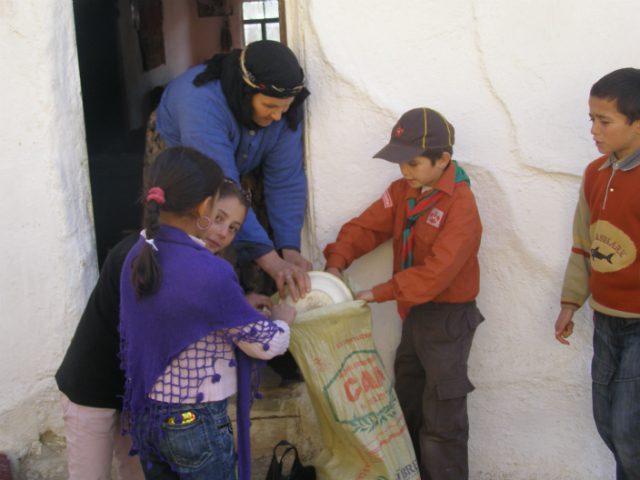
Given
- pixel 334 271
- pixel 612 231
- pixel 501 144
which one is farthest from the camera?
pixel 501 144

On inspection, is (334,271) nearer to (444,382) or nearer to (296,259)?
(296,259)

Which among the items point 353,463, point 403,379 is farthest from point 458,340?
point 353,463

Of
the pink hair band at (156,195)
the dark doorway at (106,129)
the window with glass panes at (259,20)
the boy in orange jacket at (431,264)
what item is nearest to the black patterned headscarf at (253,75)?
the boy in orange jacket at (431,264)

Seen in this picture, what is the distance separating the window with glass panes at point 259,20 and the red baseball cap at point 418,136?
6.41m

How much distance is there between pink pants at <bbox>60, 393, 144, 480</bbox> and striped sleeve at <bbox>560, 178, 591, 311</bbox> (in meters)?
1.78

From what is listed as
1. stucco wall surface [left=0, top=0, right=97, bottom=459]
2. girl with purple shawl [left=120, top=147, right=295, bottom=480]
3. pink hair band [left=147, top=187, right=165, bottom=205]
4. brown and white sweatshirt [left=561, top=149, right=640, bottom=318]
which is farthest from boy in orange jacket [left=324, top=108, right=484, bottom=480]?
stucco wall surface [left=0, top=0, right=97, bottom=459]

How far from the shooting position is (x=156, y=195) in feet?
4.70

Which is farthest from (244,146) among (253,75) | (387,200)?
(387,200)

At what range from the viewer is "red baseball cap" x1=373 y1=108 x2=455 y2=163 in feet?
6.53

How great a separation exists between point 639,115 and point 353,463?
1635 millimetres

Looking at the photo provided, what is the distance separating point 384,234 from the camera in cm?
236

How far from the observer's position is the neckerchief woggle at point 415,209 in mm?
2068

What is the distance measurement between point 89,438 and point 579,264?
1.92 meters

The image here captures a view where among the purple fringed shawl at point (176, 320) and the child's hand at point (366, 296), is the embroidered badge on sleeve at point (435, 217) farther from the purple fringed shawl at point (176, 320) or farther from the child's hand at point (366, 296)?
the purple fringed shawl at point (176, 320)
